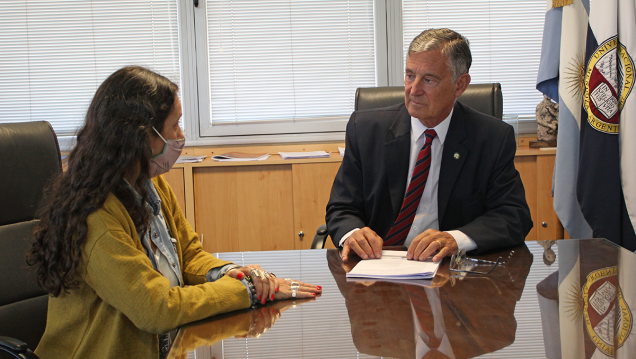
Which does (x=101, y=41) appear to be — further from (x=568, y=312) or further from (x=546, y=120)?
(x=568, y=312)

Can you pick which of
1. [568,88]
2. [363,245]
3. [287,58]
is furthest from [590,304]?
[287,58]

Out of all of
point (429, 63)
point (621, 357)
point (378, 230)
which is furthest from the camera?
point (378, 230)

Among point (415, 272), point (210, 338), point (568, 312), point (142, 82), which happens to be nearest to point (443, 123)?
point (415, 272)

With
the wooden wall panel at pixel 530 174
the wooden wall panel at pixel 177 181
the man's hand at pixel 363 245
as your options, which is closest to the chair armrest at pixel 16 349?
the man's hand at pixel 363 245

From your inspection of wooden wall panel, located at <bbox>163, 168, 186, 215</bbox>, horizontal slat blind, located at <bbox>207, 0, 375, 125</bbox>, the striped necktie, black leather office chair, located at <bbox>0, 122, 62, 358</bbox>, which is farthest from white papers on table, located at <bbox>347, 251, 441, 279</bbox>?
horizontal slat blind, located at <bbox>207, 0, 375, 125</bbox>

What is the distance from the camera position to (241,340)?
0.95m

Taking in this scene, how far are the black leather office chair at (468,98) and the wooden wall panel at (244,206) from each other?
96 centimetres

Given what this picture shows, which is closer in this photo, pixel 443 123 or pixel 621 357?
pixel 621 357

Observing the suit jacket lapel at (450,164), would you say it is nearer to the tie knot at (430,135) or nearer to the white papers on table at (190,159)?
the tie knot at (430,135)

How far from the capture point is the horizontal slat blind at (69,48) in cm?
337

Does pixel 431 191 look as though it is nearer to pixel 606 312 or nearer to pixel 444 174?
pixel 444 174

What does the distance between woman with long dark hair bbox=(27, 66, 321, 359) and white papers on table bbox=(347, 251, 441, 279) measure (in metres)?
0.16

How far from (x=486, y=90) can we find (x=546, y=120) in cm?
125

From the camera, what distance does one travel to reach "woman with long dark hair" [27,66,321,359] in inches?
40.3
